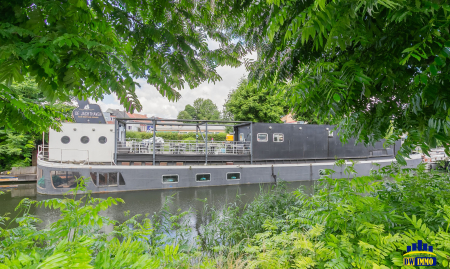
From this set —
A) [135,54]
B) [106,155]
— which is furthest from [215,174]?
[135,54]

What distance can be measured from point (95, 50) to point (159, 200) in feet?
24.8

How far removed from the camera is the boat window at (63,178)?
8.51 m

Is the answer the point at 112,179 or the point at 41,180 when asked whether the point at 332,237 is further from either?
the point at 41,180

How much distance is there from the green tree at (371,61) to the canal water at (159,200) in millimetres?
4365

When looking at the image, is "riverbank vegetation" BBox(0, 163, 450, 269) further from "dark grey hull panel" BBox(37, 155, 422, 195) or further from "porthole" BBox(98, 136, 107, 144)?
"porthole" BBox(98, 136, 107, 144)

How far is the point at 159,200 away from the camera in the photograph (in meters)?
7.77

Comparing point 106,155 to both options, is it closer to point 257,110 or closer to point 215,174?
point 215,174

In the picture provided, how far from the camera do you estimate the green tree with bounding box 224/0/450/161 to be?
120cm

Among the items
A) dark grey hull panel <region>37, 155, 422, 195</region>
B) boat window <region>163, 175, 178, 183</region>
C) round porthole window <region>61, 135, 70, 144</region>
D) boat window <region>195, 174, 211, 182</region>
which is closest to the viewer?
dark grey hull panel <region>37, 155, 422, 195</region>

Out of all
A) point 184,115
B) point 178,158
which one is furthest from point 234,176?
point 184,115

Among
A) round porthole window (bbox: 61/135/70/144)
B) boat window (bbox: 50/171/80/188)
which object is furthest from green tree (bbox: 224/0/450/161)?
round porthole window (bbox: 61/135/70/144)

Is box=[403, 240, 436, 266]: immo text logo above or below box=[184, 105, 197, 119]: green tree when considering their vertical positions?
below

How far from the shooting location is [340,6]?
1254 millimetres

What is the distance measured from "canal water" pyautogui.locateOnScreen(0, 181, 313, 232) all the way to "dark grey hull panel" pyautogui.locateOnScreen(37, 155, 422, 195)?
0.29 meters
